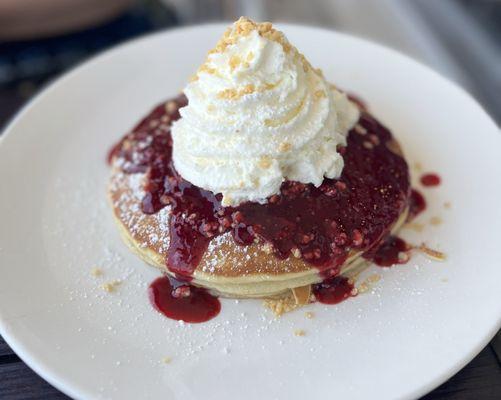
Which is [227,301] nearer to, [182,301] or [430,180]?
[182,301]

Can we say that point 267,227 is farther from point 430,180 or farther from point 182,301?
point 430,180

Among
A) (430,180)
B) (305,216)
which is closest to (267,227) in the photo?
(305,216)

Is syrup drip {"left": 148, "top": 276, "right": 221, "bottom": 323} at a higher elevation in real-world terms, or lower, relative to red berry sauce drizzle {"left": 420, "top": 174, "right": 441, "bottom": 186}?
lower

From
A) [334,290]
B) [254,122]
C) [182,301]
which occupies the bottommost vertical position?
[182,301]

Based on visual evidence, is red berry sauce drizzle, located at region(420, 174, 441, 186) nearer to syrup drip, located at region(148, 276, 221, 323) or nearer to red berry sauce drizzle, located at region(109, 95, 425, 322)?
red berry sauce drizzle, located at region(109, 95, 425, 322)

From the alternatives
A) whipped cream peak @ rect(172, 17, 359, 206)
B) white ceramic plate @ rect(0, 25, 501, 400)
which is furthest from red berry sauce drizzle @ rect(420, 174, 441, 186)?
whipped cream peak @ rect(172, 17, 359, 206)

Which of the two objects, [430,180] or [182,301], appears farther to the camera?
[430,180]

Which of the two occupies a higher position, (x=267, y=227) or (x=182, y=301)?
(x=267, y=227)

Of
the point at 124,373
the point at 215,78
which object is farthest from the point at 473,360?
the point at 215,78

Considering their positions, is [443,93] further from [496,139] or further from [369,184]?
[369,184]
